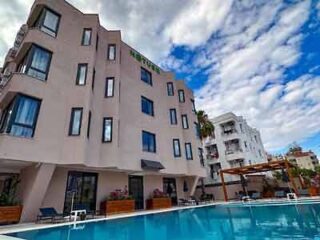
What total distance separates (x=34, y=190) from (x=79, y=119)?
4.70m

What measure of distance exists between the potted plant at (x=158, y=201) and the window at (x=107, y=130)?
24.5 ft

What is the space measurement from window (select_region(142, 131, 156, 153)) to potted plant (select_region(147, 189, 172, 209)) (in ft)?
13.4

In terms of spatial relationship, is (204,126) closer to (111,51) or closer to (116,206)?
(111,51)

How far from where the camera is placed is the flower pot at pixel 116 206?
1503 centimetres

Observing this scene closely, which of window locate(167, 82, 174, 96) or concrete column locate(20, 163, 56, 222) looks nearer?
concrete column locate(20, 163, 56, 222)

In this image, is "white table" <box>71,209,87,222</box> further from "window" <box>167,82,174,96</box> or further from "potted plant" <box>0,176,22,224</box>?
"window" <box>167,82,174,96</box>

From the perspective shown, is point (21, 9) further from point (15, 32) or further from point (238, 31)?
point (238, 31)

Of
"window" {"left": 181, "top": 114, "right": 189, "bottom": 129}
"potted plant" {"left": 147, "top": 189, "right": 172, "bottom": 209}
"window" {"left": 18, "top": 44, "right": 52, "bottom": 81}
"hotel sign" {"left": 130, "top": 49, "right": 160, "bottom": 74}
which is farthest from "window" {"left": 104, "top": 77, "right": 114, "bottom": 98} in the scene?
"window" {"left": 181, "top": 114, "right": 189, "bottom": 129}

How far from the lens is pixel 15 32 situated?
685 inches

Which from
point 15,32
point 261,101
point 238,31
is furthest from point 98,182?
point 261,101

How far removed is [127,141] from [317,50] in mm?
17387

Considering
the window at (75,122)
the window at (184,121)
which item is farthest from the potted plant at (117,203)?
the window at (184,121)

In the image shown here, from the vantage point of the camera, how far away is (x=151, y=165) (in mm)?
18281

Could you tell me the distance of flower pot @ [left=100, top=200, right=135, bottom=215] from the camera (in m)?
15.0
